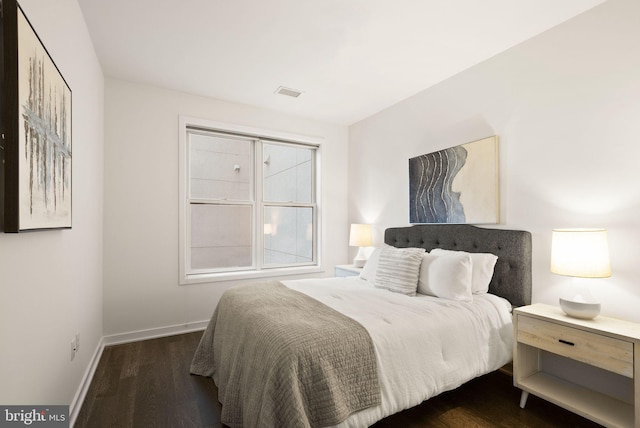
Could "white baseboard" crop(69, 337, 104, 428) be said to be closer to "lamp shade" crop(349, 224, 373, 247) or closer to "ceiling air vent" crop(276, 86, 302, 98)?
"lamp shade" crop(349, 224, 373, 247)

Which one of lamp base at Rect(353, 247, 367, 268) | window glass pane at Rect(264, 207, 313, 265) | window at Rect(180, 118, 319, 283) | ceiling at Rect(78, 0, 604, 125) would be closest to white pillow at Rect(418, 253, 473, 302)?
lamp base at Rect(353, 247, 367, 268)

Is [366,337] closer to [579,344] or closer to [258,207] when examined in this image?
[579,344]

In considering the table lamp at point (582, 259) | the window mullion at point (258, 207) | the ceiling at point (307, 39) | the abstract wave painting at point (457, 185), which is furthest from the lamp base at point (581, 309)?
the window mullion at point (258, 207)

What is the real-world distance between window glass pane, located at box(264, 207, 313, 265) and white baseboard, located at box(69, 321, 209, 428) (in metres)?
1.21

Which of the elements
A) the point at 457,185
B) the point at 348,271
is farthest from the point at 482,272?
the point at 348,271

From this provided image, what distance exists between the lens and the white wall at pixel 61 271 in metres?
1.14

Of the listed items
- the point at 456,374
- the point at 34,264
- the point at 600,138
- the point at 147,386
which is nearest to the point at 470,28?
the point at 600,138

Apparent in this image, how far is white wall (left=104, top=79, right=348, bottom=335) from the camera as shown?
3.07 meters

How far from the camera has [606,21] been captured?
2.01 m

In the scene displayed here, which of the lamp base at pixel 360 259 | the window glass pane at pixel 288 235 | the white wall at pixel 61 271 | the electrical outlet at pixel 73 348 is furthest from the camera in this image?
the window glass pane at pixel 288 235

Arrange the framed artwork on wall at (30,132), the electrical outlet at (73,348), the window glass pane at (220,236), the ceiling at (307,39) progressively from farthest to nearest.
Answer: the window glass pane at (220,236)
the ceiling at (307,39)
the electrical outlet at (73,348)
the framed artwork on wall at (30,132)

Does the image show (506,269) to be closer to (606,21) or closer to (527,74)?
(527,74)

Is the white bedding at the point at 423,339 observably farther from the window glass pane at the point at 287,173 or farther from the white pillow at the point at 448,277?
the window glass pane at the point at 287,173

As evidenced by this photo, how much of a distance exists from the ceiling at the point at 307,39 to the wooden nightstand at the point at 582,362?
2.05 meters
